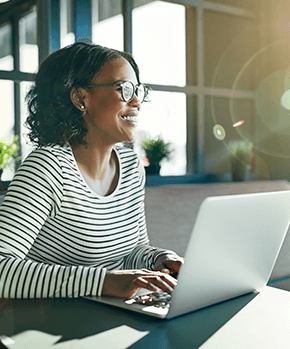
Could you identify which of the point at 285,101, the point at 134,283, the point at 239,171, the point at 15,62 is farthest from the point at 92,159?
the point at 285,101

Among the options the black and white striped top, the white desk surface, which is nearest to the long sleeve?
the black and white striped top

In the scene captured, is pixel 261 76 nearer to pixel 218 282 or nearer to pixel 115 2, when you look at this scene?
pixel 115 2

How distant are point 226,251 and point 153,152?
6.33 feet

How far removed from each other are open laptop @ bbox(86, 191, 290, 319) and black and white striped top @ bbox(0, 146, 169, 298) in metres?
0.13

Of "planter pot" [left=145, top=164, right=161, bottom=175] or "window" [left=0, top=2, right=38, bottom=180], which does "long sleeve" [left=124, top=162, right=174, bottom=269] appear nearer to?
"window" [left=0, top=2, right=38, bottom=180]

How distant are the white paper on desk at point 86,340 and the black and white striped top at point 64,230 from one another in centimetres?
22

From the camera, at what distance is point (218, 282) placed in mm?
795

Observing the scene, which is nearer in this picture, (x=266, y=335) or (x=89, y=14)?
(x=266, y=335)

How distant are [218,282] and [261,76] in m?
2.76

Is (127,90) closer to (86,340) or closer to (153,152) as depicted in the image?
(86,340)

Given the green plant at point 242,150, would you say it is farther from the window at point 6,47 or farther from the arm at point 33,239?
the arm at point 33,239

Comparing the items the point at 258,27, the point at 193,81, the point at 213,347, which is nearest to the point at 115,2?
the point at 193,81

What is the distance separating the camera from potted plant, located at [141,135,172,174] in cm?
264

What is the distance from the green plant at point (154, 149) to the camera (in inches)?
104
